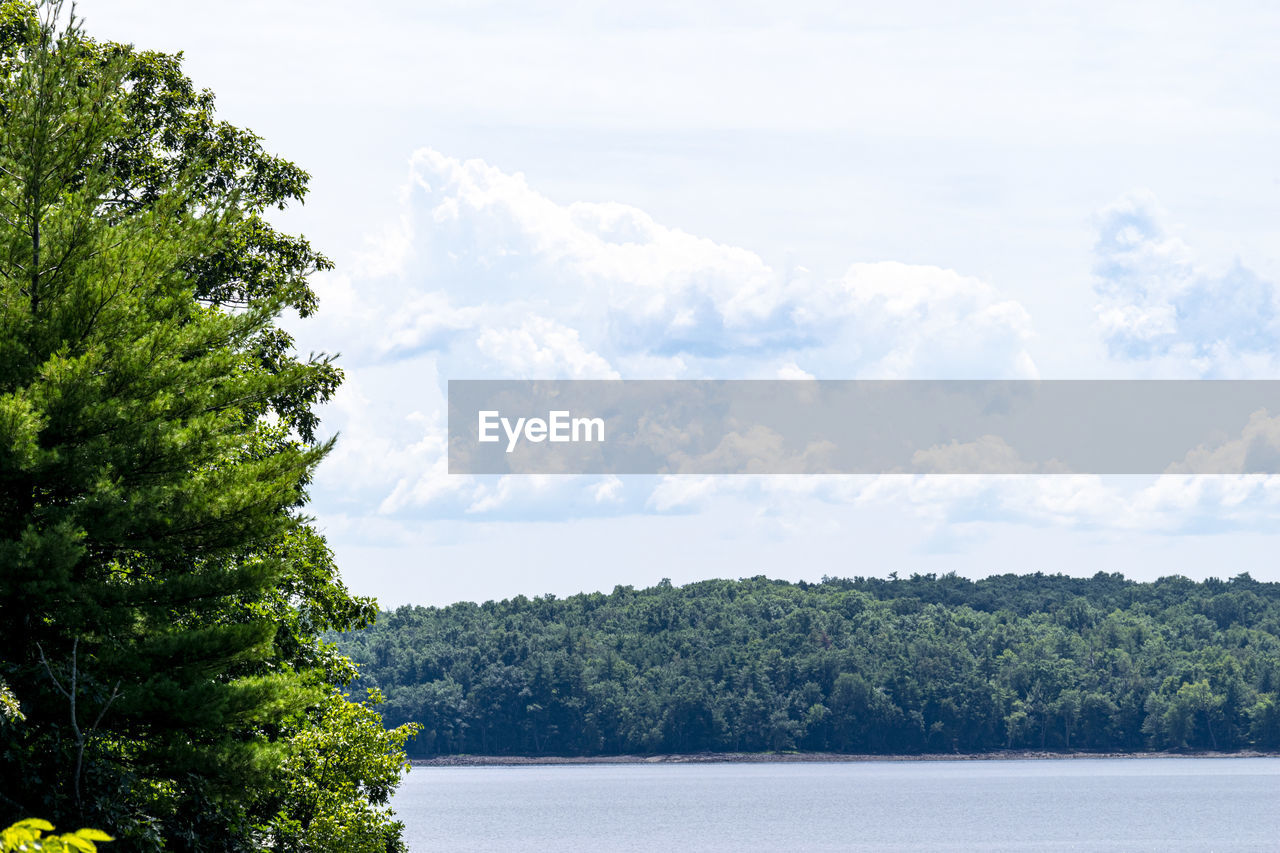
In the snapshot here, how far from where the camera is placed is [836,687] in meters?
163

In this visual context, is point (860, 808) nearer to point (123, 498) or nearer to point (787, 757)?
point (787, 757)

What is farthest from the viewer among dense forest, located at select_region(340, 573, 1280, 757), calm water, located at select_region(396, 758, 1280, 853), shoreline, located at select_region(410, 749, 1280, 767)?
shoreline, located at select_region(410, 749, 1280, 767)

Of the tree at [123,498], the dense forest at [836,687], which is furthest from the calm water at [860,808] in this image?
the tree at [123,498]

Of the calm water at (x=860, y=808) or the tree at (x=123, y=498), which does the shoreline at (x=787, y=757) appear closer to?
the calm water at (x=860, y=808)

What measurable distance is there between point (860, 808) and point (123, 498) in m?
93.9

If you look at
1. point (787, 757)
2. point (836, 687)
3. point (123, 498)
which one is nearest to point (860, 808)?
point (836, 687)

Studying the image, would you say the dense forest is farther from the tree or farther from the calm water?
the tree

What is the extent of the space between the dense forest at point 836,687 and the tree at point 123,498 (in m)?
144

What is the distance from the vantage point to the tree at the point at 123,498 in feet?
53.4

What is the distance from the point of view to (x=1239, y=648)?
17675 centimetres

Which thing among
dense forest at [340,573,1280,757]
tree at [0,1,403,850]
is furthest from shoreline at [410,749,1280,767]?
tree at [0,1,403,850]

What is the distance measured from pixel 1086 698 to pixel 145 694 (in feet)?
516

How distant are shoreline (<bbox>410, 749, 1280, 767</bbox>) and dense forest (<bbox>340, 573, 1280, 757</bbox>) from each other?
91cm

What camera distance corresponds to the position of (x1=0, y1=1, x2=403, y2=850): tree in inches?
641
